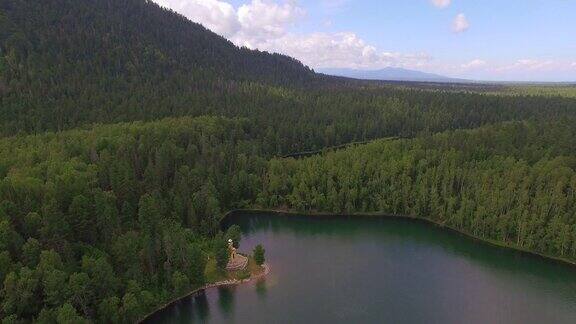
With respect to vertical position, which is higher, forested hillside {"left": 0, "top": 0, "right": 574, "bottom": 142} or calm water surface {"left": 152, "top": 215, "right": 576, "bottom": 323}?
forested hillside {"left": 0, "top": 0, "right": 574, "bottom": 142}

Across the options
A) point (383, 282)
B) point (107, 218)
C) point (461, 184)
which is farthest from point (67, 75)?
point (383, 282)

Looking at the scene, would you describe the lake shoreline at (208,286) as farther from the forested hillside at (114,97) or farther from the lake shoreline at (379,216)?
the forested hillside at (114,97)

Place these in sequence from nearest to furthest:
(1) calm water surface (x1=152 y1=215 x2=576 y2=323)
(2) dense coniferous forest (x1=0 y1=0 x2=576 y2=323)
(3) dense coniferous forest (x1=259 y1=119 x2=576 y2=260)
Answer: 1. (2) dense coniferous forest (x1=0 y1=0 x2=576 y2=323)
2. (1) calm water surface (x1=152 y1=215 x2=576 y2=323)
3. (3) dense coniferous forest (x1=259 y1=119 x2=576 y2=260)

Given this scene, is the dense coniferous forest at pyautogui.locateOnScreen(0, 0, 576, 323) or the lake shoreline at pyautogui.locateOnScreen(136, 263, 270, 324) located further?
the lake shoreline at pyautogui.locateOnScreen(136, 263, 270, 324)

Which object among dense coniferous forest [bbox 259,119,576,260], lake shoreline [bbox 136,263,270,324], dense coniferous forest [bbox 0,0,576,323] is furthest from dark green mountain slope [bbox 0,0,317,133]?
lake shoreline [bbox 136,263,270,324]

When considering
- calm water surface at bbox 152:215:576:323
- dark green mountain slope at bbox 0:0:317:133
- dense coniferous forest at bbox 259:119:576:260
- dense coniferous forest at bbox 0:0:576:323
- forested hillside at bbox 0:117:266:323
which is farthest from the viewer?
dark green mountain slope at bbox 0:0:317:133

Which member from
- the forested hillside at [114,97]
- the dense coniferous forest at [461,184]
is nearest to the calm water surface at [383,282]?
the dense coniferous forest at [461,184]

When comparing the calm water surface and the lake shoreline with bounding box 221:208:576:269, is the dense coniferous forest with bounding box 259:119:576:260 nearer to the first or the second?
the lake shoreline with bounding box 221:208:576:269
